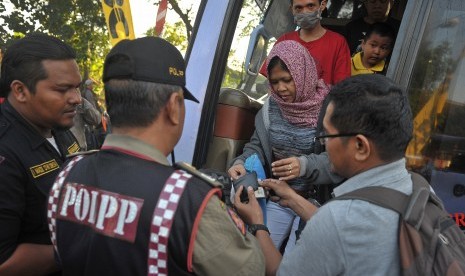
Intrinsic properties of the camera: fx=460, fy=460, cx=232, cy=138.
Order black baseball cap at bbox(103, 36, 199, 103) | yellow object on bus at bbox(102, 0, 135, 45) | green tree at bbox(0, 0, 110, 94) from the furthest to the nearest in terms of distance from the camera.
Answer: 1. green tree at bbox(0, 0, 110, 94)
2. yellow object on bus at bbox(102, 0, 135, 45)
3. black baseball cap at bbox(103, 36, 199, 103)

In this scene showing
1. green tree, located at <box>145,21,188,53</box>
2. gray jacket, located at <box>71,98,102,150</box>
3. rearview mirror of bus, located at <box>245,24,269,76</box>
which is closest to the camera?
rearview mirror of bus, located at <box>245,24,269,76</box>

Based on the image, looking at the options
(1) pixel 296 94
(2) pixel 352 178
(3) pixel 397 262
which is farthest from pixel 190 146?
(3) pixel 397 262

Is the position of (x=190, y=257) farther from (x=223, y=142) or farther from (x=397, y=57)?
(x=223, y=142)

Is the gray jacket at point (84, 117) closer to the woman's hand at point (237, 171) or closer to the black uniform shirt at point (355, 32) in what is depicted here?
the black uniform shirt at point (355, 32)

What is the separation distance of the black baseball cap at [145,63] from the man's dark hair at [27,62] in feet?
1.61

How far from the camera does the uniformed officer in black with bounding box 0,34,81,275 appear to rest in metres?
1.47

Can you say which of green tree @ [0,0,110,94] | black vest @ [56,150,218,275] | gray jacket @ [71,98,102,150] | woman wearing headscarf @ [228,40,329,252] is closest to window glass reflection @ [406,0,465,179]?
woman wearing headscarf @ [228,40,329,252]

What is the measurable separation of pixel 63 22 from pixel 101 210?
1137cm

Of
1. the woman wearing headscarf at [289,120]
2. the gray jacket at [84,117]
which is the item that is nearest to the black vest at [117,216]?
the woman wearing headscarf at [289,120]

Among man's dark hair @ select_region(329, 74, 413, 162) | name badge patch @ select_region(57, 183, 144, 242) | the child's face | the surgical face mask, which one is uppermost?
the surgical face mask

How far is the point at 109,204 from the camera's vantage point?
118cm

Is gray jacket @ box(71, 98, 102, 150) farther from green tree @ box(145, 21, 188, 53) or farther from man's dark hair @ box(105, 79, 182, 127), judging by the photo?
green tree @ box(145, 21, 188, 53)

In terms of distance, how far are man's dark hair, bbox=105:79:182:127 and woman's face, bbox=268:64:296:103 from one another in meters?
1.17

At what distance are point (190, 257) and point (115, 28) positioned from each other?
423 cm
